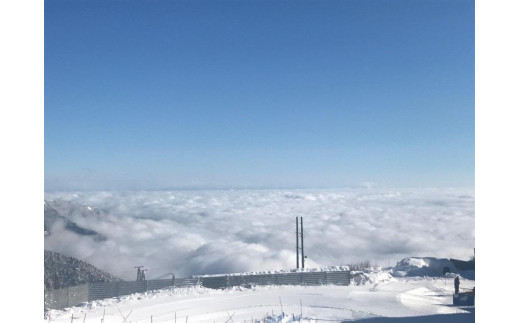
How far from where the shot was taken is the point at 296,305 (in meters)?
4.16

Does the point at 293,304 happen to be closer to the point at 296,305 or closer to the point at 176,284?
the point at 296,305

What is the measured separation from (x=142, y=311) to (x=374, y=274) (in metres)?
2.98

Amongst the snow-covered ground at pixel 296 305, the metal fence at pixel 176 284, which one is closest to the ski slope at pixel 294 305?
the snow-covered ground at pixel 296 305

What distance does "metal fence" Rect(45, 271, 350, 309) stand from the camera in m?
4.22

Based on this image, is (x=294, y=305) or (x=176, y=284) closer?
(x=294, y=305)

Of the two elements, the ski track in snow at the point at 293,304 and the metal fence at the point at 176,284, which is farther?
the metal fence at the point at 176,284

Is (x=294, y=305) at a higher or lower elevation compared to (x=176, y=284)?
higher

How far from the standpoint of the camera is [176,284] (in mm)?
5188

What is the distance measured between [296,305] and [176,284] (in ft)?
5.80

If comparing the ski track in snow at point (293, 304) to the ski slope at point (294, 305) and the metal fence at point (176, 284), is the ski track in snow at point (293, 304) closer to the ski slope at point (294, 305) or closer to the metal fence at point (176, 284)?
the ski slope at point (294, 305)

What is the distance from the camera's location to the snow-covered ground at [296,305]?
3.83m

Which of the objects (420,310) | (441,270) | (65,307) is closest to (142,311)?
(65,307)

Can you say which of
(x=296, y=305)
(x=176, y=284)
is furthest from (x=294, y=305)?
(x=176, y=284)

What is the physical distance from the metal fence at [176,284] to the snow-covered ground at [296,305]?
0.15m
